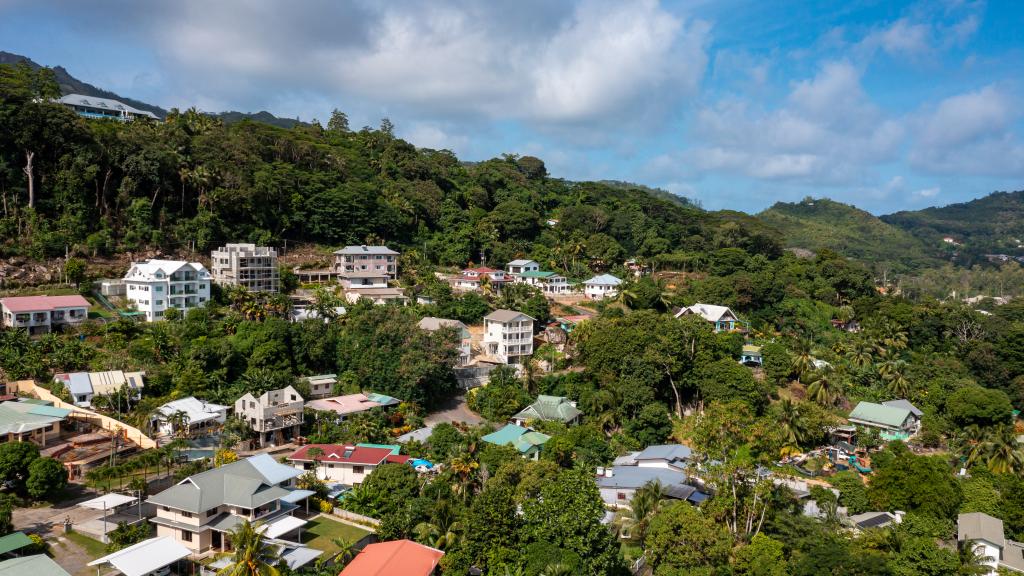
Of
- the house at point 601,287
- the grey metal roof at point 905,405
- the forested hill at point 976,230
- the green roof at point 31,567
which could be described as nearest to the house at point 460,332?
the house at point 601,287

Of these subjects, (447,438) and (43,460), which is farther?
(447,438)

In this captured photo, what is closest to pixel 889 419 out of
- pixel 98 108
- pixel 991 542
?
pixel 991 542

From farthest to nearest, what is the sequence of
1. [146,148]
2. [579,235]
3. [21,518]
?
1. [579,235]
2. [146,148]
3. [21,518]

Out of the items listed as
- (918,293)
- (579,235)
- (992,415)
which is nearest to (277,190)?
(579,235)

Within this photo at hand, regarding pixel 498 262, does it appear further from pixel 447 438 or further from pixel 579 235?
pixel 447 438

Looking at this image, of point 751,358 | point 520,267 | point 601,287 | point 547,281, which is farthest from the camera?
point 520,267

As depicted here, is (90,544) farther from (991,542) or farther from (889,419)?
(889,419)

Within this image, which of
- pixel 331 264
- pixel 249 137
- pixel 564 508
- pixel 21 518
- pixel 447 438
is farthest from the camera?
pixel 249 137
